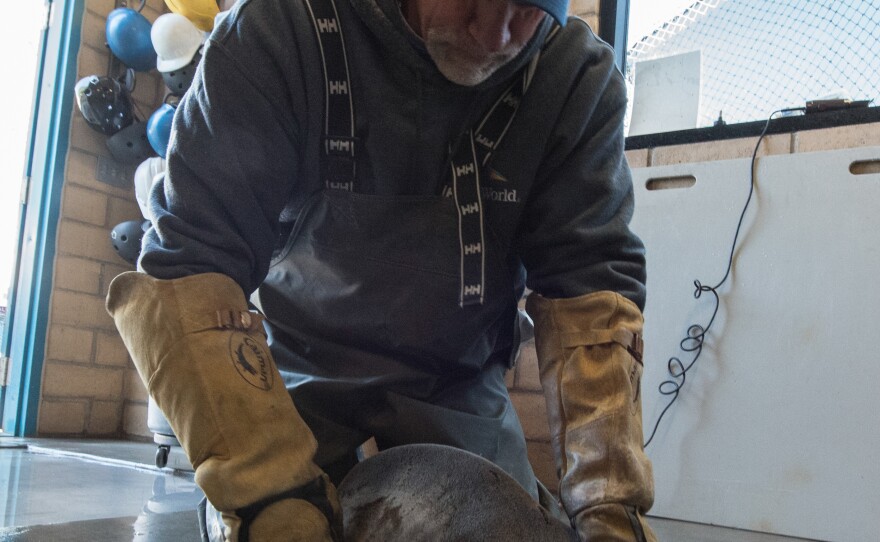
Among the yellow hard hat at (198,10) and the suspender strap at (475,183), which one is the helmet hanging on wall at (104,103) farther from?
the suspender strap at (475,183)

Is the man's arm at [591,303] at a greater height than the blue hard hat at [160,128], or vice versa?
the blue hard hat at [160,128]

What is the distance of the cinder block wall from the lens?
3.13 metres

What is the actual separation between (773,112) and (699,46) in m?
0.35

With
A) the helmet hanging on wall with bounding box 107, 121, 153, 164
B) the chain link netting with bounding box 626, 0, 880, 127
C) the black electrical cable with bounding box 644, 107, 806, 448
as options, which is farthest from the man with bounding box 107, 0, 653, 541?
the helmet hanging on wall with bounding box 107, 121, 153, 164

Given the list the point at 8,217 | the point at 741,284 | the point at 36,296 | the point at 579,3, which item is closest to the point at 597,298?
the point at 741,284

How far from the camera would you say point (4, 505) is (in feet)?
5.07

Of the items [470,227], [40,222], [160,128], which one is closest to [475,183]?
[470,227]

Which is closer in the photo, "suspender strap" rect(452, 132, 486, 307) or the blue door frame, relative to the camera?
"suspender strap" rect(452, 132, 486, 307)

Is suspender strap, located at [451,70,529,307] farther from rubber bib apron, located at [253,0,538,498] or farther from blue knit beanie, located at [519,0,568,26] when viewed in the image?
blue knit beanie, located at [519,0,568,26]

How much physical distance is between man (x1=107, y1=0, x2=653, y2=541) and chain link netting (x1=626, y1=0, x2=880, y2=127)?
1245mm

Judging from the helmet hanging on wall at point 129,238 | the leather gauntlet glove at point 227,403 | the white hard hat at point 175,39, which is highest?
the white hard hat at point 175,39

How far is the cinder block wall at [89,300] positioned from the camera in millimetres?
3131

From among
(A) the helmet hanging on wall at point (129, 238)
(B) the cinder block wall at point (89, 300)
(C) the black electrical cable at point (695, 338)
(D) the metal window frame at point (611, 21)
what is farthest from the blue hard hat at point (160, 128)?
(C) the black electrical cable at point (695, 338)

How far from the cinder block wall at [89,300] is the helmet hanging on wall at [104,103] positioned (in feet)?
0.53
